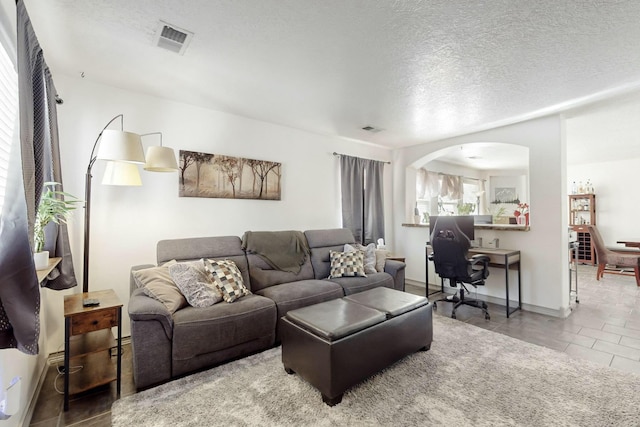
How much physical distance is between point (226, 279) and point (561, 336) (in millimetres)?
3307

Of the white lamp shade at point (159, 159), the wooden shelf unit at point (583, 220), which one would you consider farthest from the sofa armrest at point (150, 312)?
the wooden shelf unit at point (583, 220)

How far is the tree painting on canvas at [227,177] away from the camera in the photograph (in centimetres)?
318

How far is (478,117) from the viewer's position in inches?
138

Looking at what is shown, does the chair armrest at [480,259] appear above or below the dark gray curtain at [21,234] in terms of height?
below

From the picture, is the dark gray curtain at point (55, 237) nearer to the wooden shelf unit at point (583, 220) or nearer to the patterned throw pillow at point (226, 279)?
the patterned throw pillow at point (226, 279)

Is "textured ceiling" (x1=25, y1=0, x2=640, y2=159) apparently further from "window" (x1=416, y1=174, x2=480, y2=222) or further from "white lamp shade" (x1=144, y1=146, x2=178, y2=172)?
"window" (x1=416, y1=174, x2=480, y2=222)

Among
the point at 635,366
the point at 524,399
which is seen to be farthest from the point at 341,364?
the point at 635,366

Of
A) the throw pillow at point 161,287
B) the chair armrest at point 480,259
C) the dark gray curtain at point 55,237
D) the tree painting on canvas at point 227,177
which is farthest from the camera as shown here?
the chair armrest at point 480,259

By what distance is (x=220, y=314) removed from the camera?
224cm

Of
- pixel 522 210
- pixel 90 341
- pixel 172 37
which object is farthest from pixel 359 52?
pixel 522 210

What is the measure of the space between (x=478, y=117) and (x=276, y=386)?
3.60m

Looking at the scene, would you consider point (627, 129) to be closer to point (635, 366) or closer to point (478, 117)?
point (478, 117)

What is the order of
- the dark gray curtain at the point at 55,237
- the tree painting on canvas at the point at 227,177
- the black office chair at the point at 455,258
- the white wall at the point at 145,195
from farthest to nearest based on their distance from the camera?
1. the black office chair at the point at 455,258
2. the tree painting on canvas at the point at 227,177
3. the white wall at the point at 145,195
4. the dark gray curtain at the point at 55,237

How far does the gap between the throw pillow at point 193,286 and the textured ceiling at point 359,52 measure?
1684 mm
